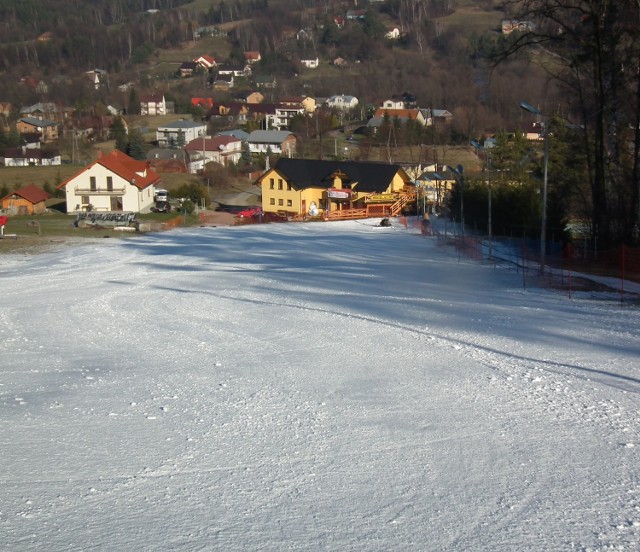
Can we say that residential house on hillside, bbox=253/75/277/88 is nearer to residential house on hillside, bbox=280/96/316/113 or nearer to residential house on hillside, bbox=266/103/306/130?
residential house on hillside, bbox=280/96/316/113

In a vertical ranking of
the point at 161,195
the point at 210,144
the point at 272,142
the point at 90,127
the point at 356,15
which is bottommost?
the point at 161,195

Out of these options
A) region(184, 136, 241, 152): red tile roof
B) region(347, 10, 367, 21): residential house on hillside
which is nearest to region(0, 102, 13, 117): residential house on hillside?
region(184, 136, 241, 152): red tile roof

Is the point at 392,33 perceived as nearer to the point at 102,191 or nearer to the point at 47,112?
the point at 47,112

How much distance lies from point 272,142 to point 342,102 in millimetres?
33910

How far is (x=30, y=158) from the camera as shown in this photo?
79.7 metres

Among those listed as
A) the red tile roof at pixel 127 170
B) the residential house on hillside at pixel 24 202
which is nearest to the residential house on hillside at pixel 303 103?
the red tile roof at pixel 127 170

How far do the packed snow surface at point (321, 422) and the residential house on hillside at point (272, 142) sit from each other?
221 feet

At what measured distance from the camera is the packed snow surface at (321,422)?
277 inches

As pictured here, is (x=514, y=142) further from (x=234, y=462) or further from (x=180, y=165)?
(x=234, y=462)

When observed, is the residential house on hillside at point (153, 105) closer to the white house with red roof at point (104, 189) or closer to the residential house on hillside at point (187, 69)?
the residential house on hillside at point (187, 69)

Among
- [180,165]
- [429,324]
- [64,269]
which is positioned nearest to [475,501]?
[429,324]

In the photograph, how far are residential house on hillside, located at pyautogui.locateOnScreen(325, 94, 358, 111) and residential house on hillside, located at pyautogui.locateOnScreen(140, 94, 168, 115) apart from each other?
919 inches

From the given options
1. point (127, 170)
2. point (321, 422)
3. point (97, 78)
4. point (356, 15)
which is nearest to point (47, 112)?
point (97, 78)

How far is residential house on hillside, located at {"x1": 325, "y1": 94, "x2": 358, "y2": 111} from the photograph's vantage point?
376 ft
